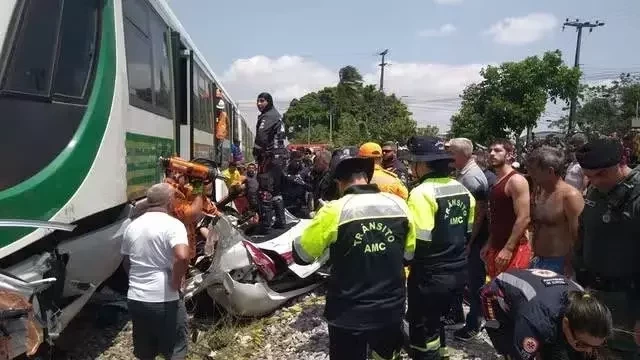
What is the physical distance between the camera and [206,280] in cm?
571

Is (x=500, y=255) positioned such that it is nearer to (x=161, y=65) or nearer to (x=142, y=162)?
(x=142, y=162)

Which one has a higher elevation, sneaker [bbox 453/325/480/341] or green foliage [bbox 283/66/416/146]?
green foliage [bbox 283/66/416/146]

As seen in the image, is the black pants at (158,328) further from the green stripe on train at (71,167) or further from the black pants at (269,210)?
the black pants at (269,210)

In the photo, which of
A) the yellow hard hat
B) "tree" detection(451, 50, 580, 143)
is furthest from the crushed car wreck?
"tree" detection(451, 50, 580, 143)

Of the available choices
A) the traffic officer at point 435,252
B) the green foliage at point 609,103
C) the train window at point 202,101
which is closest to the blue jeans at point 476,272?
the traffic officer at point 435,252

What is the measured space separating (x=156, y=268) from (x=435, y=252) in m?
1.96

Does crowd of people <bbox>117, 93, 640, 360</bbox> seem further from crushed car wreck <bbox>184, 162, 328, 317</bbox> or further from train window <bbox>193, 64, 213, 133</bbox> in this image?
train window <bbox>193, 64, 213, 133</bbox>

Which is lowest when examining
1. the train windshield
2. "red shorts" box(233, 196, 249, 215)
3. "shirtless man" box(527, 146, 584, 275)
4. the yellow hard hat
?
"red shorts" box(233, 196, 249, 215)

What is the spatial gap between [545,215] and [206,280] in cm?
313

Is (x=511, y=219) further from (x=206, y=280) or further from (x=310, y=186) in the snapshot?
(x=310, y=186)

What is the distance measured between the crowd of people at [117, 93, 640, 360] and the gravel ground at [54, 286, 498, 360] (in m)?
1.04

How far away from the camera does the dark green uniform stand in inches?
141

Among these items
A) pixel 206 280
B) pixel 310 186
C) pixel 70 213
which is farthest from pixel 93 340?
pixel 310 186

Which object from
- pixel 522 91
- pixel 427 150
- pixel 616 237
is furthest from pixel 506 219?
pixel 522 91
